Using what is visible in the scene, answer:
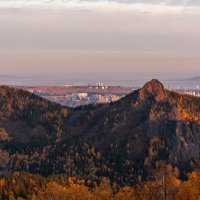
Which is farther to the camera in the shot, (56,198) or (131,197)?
(56,198)

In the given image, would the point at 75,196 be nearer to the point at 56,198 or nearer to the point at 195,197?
the point at 56,198

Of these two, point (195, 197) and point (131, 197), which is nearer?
point (195, 197)

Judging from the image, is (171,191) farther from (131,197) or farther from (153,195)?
(131,197)

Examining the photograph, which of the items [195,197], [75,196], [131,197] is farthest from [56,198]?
[195,197]

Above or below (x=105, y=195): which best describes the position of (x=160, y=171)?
above

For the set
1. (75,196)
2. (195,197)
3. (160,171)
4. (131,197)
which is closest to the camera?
(160,171)

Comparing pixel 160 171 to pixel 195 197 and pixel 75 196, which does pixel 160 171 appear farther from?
pixel 75 196

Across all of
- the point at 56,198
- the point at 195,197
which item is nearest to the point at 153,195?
the point at 195,197

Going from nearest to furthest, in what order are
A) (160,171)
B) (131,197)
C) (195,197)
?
(160,171) < (195,197) < (131,197)

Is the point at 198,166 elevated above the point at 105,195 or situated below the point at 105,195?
above
